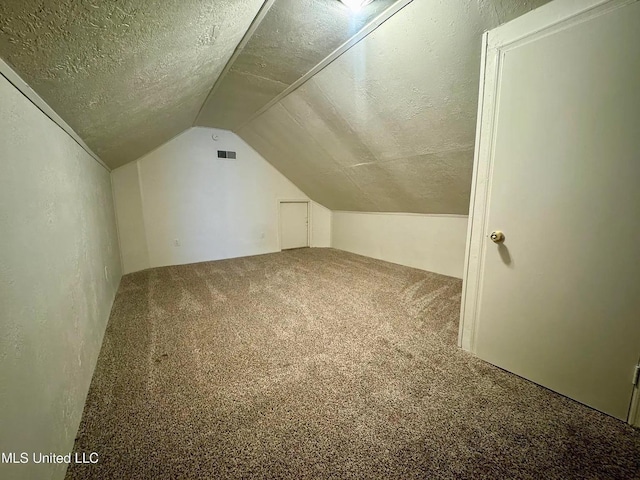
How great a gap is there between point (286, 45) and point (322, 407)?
8.34ft

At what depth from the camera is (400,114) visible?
2225mm

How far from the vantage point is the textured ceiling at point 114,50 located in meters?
0.71

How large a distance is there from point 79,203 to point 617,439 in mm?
3348

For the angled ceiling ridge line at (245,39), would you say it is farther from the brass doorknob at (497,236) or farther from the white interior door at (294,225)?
the white interior door at (294,225)

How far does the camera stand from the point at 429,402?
4.32 ft

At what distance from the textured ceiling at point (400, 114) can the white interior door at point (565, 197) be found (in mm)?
282

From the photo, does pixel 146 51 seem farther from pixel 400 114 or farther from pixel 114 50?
pixel 400 114

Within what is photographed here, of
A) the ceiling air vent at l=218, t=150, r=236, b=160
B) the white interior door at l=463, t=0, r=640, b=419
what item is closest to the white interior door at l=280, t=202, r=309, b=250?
the ceiling air vent at l=218, t=150, r=236, b=160

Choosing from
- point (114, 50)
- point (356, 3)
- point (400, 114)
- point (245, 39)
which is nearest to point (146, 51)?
point (114, 50)

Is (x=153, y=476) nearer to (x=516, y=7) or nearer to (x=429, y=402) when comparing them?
(x=429, y=402)

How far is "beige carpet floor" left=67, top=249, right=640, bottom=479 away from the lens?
100 cm

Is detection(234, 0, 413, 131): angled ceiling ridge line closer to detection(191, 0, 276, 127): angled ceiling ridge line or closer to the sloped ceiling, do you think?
the sloped ceiling

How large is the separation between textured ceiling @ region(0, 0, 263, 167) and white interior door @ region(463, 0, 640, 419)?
1.55m

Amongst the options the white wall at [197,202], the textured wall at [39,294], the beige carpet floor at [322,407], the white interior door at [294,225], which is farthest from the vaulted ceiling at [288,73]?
the white interior door at [294,225]
